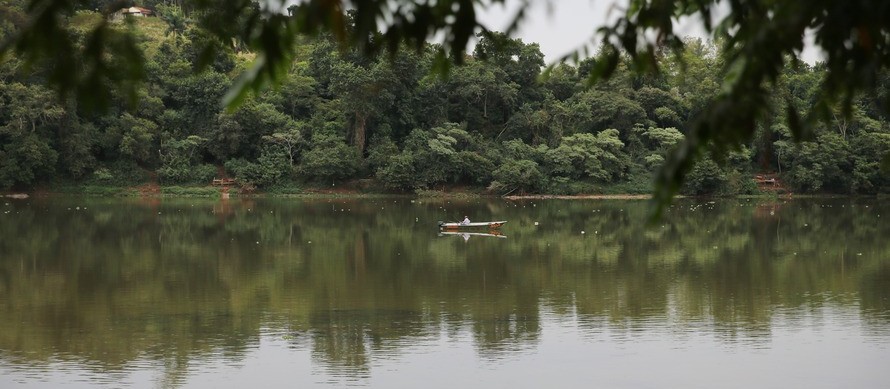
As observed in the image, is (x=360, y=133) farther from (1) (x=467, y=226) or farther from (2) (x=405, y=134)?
(1) (x=467, y=226)

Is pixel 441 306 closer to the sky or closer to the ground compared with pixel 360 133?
closer to the ground

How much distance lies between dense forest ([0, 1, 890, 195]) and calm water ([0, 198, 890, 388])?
1234 centimetres

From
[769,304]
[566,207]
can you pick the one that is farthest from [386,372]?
[566,207]

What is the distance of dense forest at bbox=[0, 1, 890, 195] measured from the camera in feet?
121

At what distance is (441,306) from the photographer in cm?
1312

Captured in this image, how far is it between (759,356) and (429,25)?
26.5 ft

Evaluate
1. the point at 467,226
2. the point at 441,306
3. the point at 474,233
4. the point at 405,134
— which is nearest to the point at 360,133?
the point at 405,134

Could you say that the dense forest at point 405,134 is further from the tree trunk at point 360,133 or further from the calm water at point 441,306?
the calm water at point 441,306

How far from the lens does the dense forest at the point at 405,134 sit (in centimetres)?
3688

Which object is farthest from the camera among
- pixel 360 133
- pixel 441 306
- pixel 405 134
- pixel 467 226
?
pixel 405 134

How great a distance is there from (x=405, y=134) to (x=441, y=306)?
90.2 ft

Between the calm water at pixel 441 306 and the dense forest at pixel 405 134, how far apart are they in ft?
40.5

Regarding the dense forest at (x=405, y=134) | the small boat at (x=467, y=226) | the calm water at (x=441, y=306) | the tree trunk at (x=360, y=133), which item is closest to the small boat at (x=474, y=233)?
the small boat at (x=467, y=226)

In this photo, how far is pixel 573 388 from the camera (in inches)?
357
